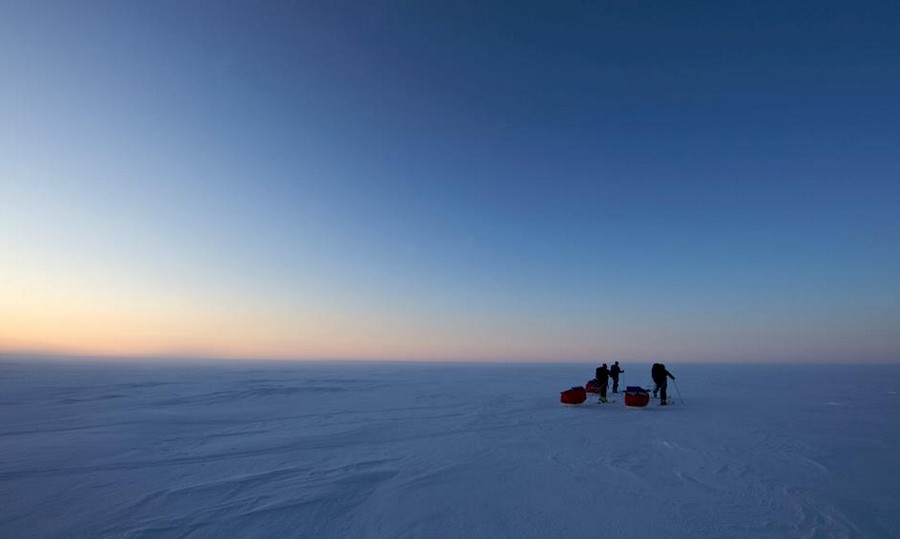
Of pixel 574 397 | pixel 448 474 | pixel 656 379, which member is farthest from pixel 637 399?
pixel 448 474

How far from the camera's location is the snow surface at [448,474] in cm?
482

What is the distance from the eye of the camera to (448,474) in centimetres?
662

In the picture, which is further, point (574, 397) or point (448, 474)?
point (574, 397)

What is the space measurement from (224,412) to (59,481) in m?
6.81

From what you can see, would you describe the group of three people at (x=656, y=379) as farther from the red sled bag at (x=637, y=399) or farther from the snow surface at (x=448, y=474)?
the snow surface at (x=448, y=474)

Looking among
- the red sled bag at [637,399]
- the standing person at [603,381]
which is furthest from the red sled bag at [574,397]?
the red sled bag at [637,399]

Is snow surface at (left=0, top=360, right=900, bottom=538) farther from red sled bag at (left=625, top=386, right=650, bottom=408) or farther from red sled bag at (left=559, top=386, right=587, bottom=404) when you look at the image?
red sled bag at (left=559, top=386, right=587, bottom=404)

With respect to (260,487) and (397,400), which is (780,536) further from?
(397,400)

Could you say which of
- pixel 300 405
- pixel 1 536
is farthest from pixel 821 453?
pixel 300 405

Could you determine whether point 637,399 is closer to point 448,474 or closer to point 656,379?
point 656,379

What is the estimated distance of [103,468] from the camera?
7.07m

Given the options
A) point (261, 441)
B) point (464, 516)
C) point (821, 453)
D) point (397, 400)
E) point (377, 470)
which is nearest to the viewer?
point (464, 516)

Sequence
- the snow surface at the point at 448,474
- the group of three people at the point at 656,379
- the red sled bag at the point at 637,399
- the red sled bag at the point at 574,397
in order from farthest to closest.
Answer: the group of three people at the point at 656,379 → the red sled bag at the point at 574,397 → the red sled bag at the point at 637,399 → the snow surface at the point at 448,474

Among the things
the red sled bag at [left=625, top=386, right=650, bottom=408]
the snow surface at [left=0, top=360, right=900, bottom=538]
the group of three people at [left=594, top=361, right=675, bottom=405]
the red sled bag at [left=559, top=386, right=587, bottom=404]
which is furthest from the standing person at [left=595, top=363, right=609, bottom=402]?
the snow surface at [left=0, top=360, right=900, bottom=538]
